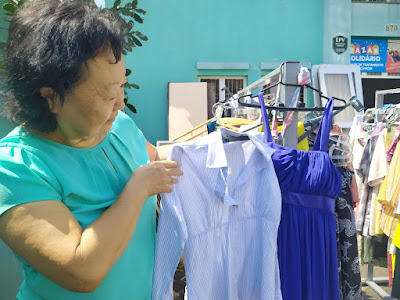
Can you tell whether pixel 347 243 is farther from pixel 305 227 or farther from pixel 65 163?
pixel 65 163

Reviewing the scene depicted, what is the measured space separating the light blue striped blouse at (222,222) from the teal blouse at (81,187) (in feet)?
0.24

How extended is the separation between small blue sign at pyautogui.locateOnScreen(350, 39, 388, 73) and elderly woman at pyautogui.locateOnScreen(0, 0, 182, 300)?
9373 millimetres

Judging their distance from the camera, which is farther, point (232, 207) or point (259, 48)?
point (259, 48)

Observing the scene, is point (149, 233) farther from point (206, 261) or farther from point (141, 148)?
point (141, 148)

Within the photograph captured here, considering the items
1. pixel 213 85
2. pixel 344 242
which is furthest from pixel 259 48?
pixel 344 242

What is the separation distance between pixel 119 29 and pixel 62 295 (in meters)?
0.83

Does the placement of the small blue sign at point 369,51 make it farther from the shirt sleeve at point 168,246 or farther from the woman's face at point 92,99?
the woman's face at point 92,99

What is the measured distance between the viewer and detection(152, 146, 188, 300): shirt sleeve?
1.20m

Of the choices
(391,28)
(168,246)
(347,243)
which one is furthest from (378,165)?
(391,28)

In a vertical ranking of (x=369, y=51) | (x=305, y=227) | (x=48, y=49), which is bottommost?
(x=305, y=227)

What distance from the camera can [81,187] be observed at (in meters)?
1.05

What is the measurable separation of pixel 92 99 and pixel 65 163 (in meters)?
0.22

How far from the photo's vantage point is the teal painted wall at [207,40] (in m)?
8.12

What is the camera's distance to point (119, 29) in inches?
42.3
